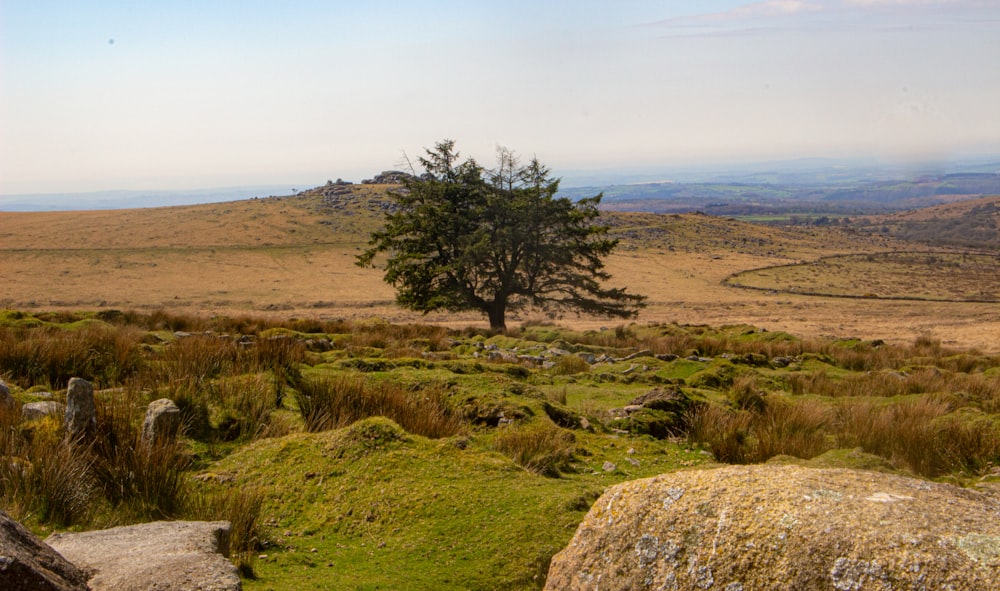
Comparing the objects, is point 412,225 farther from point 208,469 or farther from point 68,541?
point 68,541

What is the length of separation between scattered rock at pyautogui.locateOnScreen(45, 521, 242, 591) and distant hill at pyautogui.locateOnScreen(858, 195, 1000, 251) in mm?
98082

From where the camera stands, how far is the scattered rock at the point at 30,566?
237cm

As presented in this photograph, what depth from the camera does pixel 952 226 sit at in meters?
114

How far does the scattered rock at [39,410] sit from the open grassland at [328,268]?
954 inches

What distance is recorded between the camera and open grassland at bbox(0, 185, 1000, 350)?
3528 centimetres

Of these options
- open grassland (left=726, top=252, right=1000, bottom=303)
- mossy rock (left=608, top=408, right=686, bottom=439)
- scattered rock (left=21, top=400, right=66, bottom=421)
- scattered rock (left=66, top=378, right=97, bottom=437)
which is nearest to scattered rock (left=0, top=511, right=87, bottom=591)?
scattered rock (left=66, top=378, right=97, bottom=437)

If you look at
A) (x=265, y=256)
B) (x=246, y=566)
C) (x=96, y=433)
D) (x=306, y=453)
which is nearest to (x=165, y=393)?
(x=96, y=433)

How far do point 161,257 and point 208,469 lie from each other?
57.1 meters

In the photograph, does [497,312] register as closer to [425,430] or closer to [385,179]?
[425,430]

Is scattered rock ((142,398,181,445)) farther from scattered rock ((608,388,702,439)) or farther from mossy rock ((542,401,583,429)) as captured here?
scattered rock ((608,388,702,439))

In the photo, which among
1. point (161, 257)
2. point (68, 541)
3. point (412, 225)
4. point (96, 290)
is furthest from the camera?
point (161, 257)

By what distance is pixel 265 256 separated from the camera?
195ft

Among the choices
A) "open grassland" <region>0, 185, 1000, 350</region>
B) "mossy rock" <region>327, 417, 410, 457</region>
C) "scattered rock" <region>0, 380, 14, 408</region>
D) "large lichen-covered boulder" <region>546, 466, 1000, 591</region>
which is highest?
"large lichen-covered boulder" <region>546, 466, 1000, 591</region>

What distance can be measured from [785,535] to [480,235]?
782 inches
